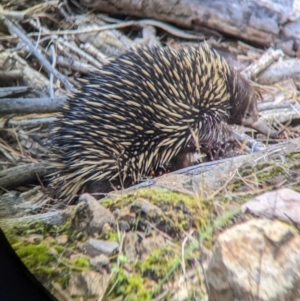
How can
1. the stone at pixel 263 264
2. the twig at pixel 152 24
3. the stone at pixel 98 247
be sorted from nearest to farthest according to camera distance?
1. the stone at pixel 263 264
2. the stone at pixel 98 247
3. the twig at pixel 152 24

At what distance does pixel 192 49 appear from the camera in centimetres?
99

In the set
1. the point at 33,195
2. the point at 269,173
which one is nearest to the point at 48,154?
the point at 33,195

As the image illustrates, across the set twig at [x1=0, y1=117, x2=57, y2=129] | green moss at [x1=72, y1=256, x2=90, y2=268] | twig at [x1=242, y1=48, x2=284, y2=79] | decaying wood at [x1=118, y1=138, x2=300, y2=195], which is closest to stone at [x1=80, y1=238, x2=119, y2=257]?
green moss at [x1=72, y1=256, x2=90, y2=268]

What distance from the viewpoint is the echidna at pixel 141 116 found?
92cm

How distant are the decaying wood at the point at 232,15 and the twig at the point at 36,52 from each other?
171mm

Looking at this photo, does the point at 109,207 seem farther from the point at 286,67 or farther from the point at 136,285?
the point at 286,67

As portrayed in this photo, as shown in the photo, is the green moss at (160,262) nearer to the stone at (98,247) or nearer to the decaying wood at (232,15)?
the stone at (98,247)

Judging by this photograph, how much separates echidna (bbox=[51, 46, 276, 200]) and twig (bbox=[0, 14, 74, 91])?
Answer: 35 millimetres

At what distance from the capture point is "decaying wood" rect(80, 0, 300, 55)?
85 centimetres

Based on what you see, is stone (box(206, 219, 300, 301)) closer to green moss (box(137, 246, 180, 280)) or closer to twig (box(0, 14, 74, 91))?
green moss (box(137, 246, 180, 280))

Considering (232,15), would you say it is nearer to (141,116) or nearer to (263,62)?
(263,62)

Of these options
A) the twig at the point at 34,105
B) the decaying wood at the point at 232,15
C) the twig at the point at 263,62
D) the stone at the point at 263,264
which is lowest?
the stone at the point at 263,264

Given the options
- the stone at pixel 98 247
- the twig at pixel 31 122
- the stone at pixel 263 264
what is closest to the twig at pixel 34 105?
the twig at pixel 31 122

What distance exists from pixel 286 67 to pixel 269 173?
21 centimetres
